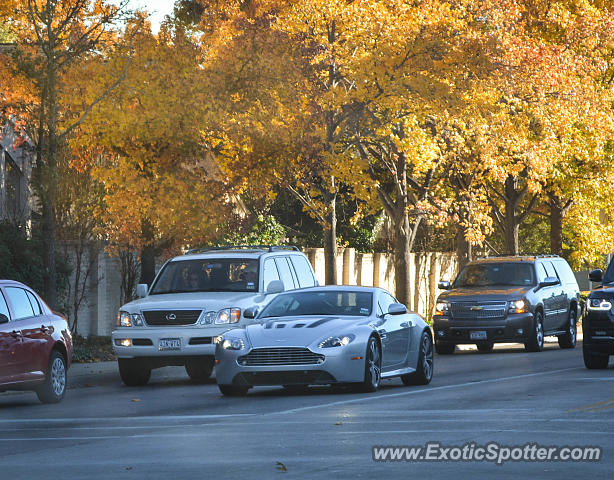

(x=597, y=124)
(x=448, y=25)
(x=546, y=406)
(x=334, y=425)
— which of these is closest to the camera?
(x=334, y=425)

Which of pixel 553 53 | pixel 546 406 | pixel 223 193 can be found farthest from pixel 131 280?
pixel 546 406

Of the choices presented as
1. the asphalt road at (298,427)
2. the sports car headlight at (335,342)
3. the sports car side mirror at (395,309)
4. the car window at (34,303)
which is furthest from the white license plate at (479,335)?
the car window at (34,303)

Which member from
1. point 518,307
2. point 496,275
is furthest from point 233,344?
point 496,275

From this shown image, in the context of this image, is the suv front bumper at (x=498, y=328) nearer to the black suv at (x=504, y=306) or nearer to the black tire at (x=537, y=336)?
the black suv at (x=504, y=306)

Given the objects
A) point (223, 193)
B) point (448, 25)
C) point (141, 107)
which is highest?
point (448, 25)

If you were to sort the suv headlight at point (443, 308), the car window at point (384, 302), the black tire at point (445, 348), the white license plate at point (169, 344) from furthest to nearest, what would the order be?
the black tire at point (445, 348)
the suv headlight at point (443, 308)
the white license plate at point (169, 344)
the car window at point (384, 302)

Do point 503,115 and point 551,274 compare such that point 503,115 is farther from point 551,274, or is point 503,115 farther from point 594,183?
point 594,183

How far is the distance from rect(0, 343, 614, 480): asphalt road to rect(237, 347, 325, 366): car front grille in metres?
0.48

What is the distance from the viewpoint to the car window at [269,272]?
2023cm

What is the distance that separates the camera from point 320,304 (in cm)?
1747

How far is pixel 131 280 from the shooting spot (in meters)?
28.7

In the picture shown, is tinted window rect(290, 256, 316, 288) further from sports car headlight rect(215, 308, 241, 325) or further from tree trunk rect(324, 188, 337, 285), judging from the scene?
tree trunk rect(324, 188, 337, 285)

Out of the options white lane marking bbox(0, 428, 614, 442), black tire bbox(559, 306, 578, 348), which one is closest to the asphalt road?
white lane marking bbox(0, 428, 614, 442)

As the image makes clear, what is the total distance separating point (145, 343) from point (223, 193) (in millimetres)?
6897
